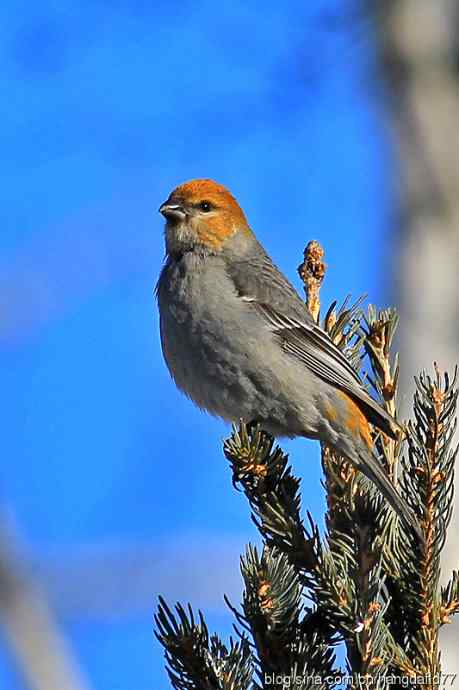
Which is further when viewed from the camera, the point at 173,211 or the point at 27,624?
the point at 173,211

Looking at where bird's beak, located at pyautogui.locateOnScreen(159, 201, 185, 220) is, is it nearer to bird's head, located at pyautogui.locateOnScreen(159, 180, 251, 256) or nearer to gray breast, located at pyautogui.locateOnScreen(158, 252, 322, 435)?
bird's head, located at pyautogui.locateOnScreen(159, 180, 251, 256)

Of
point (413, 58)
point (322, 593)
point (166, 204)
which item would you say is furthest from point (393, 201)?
point (322, 593)

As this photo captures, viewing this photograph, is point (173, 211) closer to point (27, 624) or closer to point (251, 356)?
point (251, 356)

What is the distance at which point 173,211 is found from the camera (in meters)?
5.47

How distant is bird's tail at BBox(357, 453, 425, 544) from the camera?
2762mm

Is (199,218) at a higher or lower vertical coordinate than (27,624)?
higher

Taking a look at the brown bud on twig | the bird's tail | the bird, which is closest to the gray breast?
the bird

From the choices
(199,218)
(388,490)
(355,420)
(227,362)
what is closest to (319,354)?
(355,420)

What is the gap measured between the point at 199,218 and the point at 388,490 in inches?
110

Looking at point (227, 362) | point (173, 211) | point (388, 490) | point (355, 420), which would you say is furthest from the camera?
point (173, 211)

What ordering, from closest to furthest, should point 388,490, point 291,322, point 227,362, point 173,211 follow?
point 388,490 < point 227,362 < point 291,322 < point 173,211

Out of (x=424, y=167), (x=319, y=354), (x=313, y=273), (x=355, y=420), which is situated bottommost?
(x=355, y=420)

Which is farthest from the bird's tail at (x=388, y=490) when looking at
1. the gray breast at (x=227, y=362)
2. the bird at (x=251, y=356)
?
the gray breast at (x=227, y=362)

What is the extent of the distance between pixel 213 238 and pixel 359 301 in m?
1.98
